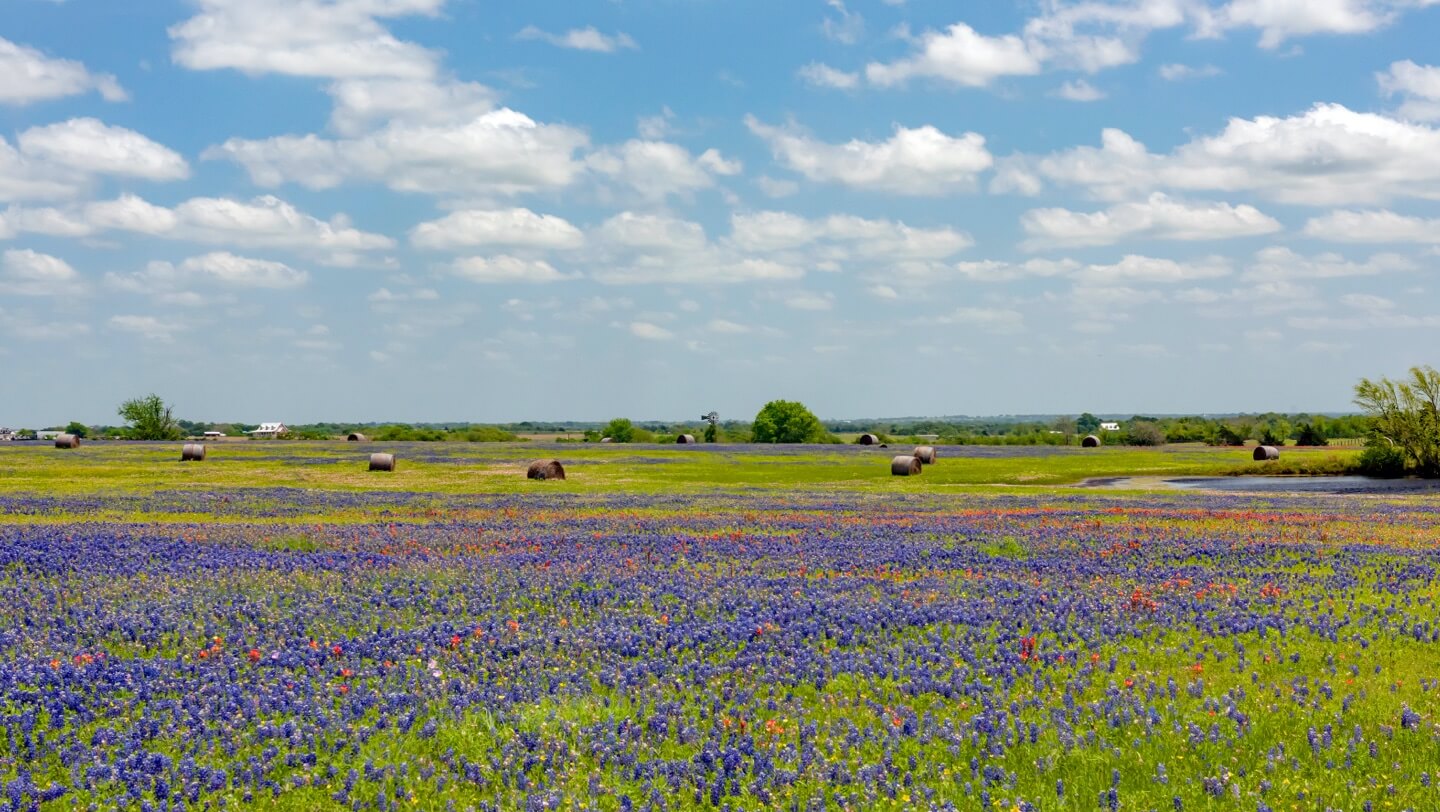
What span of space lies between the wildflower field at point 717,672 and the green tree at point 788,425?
5270 inches

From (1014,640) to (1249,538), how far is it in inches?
540

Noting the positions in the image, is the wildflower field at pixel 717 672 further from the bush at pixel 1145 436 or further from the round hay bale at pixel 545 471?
the bush at pixel 1145 436

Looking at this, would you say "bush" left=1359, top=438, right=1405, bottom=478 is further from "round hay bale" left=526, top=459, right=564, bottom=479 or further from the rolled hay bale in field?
"round hay bale" left=526, top=459, right=564, bottom=479

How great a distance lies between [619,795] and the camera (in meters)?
7.80

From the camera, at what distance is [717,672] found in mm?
10906

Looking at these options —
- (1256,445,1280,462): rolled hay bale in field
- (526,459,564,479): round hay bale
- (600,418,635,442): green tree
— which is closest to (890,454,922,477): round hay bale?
(526,459,564,479): round hay bale

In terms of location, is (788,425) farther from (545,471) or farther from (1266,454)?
(545,471)

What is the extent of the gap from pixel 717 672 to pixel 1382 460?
83238 mm

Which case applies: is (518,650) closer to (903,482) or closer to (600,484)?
(600,484)

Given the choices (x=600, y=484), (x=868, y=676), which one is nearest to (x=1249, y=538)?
(x=868, y=676)

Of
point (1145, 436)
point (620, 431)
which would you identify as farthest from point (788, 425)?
point (1145, 436)

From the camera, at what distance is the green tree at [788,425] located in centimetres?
15762

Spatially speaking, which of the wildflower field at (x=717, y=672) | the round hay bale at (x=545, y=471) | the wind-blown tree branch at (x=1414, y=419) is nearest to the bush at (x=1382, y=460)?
the wind-blown tree branch at (x=1414, y=419)

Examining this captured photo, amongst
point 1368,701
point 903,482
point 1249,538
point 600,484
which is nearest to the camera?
point 1368,701
